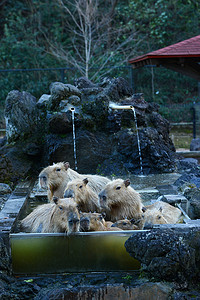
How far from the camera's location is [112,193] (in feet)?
17.5

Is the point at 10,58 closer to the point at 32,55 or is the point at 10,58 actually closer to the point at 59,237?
the point at 32,55

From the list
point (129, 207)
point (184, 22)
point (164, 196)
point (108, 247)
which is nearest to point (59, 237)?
point (108, 247)

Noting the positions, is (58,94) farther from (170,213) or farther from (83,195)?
(170,213)

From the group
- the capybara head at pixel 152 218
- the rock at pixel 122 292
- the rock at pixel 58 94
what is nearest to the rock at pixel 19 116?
the rock at pixel 58 94

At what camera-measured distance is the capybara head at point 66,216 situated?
15.0 ft

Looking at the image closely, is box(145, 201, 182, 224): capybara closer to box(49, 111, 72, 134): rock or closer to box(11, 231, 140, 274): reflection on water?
box(11, 231, 140, 274): reflection on water

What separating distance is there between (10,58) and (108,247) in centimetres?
1655

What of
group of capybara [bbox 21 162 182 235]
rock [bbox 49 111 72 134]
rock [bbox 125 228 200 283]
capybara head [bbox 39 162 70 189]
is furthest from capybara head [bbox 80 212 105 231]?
rock [bbox 49 111 72 134]

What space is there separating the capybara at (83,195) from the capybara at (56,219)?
0.33m

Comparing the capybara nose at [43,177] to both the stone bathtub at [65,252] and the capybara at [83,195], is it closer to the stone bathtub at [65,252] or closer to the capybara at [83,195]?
the capybara at [83,195]

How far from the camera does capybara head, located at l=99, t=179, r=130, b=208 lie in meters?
5.29

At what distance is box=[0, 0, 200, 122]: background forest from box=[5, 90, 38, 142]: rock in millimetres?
8431

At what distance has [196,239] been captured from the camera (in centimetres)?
432

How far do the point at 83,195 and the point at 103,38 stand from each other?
14403 millimetres
